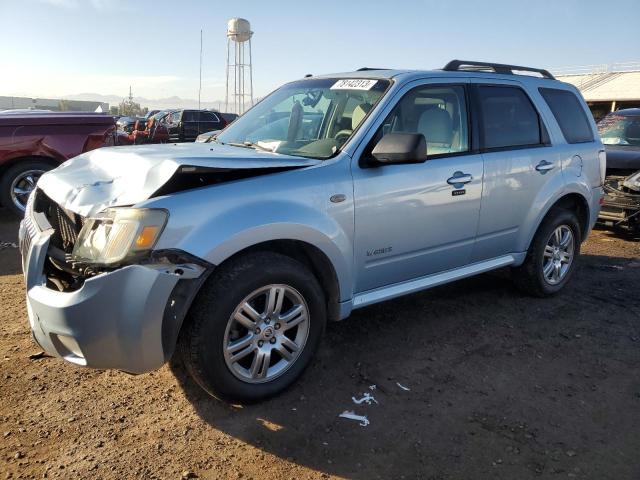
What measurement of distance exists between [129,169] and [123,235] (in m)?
0.58

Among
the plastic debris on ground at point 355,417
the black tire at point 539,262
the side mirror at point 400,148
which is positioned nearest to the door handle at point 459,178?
the side mirror at point 400,148

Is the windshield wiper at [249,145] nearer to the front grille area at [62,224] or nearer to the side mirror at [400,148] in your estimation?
the side mirror at [400,148]

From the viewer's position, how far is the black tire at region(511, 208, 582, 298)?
4.70m

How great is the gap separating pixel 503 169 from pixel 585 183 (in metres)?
1.30

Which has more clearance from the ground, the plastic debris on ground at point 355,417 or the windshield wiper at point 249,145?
the windshield wiper at point 249,145

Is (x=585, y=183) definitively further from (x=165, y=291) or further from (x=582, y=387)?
(x=165, y=291)

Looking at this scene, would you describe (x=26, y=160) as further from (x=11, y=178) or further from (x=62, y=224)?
(x=62, y=224)

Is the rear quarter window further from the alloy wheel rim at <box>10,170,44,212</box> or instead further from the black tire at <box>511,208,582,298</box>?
the alloy wheel rim at <box>10,170,44,212</box>

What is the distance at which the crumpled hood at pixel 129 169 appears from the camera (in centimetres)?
271

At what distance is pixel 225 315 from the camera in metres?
2.76

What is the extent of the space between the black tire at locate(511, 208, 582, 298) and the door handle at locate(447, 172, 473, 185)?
1.24 m

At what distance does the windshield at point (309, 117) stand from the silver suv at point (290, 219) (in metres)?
0.02

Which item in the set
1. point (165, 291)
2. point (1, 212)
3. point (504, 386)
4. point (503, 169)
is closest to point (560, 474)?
point (504, 386)

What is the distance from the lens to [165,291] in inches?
99.6
